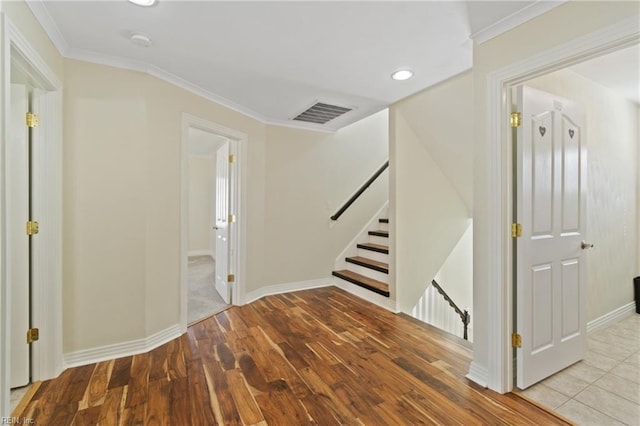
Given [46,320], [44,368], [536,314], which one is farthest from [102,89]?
[536,314]

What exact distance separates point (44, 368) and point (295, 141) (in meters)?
3.25

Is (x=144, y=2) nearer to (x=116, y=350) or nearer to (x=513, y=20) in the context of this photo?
(x=513, y=20)

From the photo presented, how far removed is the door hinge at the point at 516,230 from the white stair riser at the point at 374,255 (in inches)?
84.1

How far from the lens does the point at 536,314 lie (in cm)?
194

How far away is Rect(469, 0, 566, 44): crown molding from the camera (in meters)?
1.58

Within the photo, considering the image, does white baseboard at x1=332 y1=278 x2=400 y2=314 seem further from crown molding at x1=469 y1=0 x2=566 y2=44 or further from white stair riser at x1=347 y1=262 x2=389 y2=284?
crown molding at x1=469 y1=0 x2=566 y2=44

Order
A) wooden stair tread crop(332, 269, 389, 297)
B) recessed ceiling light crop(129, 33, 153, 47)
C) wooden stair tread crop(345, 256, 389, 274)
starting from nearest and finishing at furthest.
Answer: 1. recessed ceiling light crop(129, 33, 153, 47)
2. wooden stair tread crop(332, 269, 389, 297)
3. wooden stair tread crop(345, 256, 389, 274)

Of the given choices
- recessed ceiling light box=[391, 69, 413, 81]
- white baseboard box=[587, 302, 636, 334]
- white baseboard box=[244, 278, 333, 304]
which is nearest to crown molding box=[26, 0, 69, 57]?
recessed ceiling light box=[391, 69, 413, 81]

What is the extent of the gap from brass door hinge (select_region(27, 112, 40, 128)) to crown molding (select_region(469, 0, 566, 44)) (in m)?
2.95

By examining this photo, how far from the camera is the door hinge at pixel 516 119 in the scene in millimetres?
1856

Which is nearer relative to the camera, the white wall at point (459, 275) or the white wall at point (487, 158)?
the white wall at point (487, 158)

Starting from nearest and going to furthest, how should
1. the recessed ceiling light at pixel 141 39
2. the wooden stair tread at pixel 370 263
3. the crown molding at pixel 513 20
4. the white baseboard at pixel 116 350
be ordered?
the crown molding at pixel 513 20, the recessed ceiling light at pixel 141 39, the white baseboard at pixel 116 350, the wooden stair tread at pixel 370 263

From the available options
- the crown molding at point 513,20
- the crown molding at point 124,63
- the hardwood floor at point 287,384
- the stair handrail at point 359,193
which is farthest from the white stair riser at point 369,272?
the crown molding at point 513,20

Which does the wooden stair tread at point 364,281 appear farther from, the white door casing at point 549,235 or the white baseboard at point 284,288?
the white door casing at point 549,235
